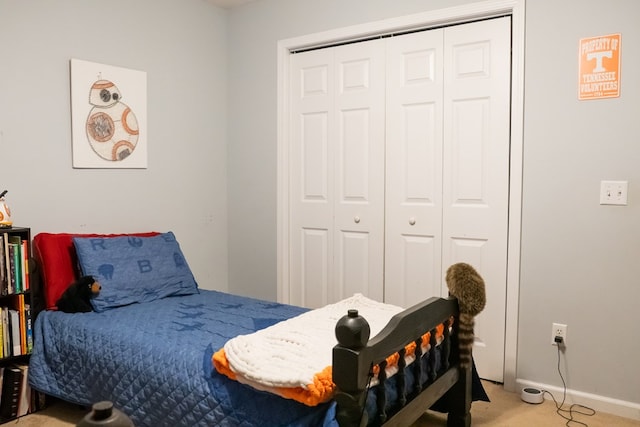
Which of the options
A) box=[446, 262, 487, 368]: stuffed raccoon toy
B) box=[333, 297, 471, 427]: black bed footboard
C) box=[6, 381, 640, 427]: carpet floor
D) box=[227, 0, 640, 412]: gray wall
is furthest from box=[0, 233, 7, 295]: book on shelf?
box=[227, 0, 640, 412]: gray wall

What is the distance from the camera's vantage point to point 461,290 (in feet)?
7.44

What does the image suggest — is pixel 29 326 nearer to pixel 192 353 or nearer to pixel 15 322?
pixel 15 322

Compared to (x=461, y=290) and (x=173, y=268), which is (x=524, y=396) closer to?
(x=461, y=290)

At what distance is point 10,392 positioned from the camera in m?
2.49

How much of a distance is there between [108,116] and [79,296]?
3.66 feet

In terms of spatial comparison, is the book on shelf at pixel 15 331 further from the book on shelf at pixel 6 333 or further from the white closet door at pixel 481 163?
the white closet door at pixel 481 163

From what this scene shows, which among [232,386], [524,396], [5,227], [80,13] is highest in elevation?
[80,13]

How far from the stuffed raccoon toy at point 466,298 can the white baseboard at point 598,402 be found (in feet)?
2.49

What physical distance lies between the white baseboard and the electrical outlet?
25cm

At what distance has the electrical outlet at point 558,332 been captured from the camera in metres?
2.73

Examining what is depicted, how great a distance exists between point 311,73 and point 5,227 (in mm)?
2007

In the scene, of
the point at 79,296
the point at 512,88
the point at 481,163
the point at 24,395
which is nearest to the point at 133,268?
the point at 79,296

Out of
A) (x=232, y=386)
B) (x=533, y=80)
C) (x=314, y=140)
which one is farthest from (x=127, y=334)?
(x=533, y=80)

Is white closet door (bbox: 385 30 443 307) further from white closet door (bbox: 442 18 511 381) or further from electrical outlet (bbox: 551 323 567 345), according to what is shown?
electrical outlet (bbox: 551 323 567 345)
